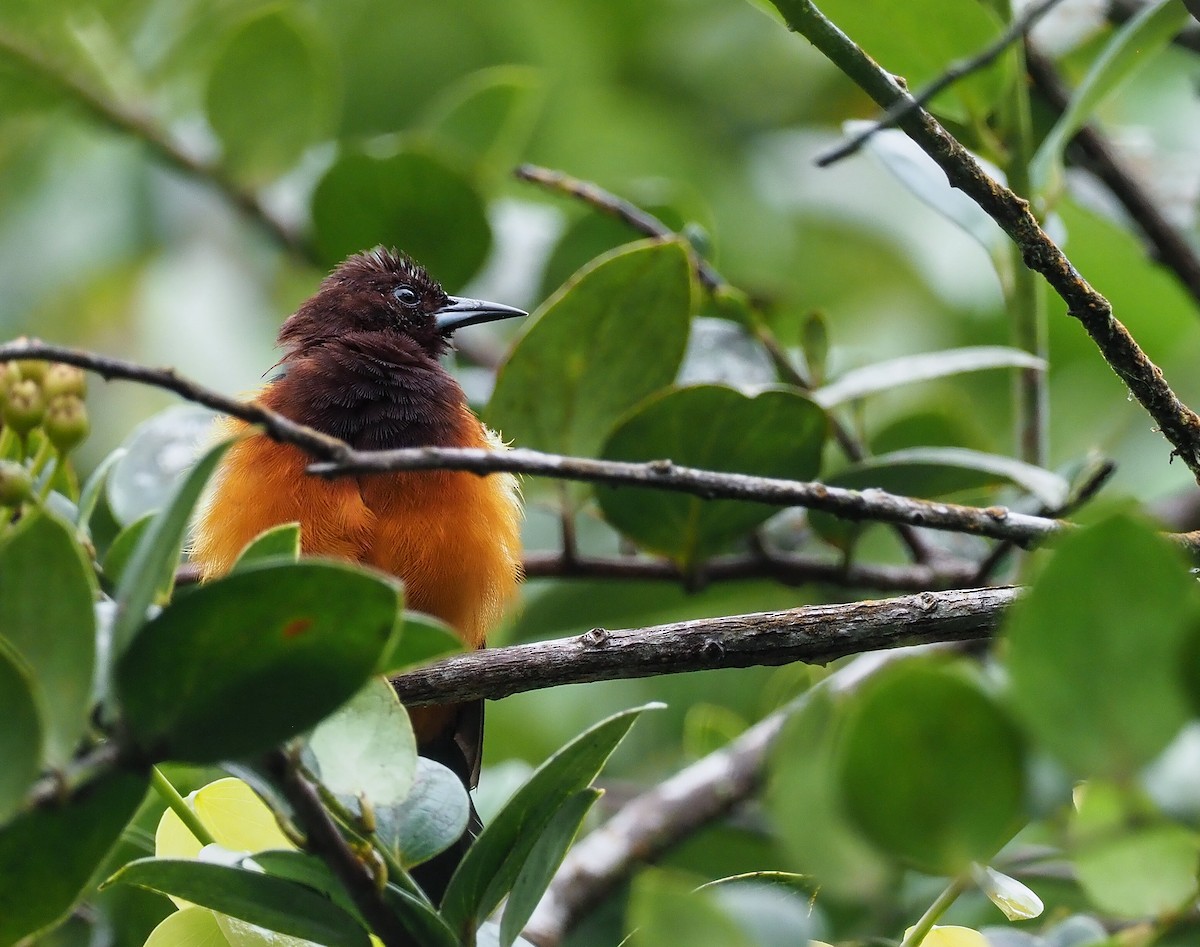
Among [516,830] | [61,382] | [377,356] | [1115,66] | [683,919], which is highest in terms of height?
[1115,66]

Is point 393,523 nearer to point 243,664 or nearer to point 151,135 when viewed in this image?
point 151,135

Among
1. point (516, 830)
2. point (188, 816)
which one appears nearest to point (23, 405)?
point (188, 816)

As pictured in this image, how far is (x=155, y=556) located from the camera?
1.20 metres

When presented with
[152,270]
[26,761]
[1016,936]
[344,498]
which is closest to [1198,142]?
[344,498]

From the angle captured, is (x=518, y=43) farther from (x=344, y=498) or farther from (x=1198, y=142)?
(x=344, y=498)

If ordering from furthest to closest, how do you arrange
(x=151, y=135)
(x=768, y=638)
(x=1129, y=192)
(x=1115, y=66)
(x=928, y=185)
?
(x=151, y=135) → (x=1129, y=192) → (x=928, y=185) → (x=1115, y=66) → (x=768, y=638)

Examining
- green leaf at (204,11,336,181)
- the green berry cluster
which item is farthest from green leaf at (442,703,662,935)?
green leaf at (204,11,336,181)

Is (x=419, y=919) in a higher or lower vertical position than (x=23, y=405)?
higher

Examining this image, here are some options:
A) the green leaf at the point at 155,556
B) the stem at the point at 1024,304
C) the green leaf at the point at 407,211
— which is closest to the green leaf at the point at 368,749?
the green leaf at the point at 155,556

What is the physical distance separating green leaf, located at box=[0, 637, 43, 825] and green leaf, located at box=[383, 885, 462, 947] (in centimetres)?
47

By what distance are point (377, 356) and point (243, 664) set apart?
96.1 inches

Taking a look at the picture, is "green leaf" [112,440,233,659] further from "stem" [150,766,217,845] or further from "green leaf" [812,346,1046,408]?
"green leaf" [812,346,1046,408]

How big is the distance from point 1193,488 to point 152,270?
3869mm

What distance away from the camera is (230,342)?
489 cm
